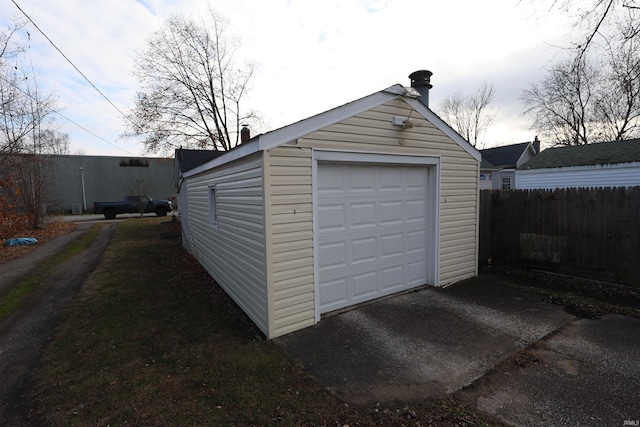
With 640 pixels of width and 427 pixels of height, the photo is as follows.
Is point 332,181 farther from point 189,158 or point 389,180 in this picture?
point 189,158

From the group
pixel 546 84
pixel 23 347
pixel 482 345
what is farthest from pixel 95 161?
pixel 546 84

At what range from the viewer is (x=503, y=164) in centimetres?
2623

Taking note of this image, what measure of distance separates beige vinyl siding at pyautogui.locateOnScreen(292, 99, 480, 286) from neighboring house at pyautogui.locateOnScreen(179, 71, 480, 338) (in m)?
0.02

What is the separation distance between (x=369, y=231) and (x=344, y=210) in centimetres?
62

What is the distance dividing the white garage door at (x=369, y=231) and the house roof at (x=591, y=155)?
1236cm

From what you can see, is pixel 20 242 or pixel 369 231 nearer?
pixel 369 231

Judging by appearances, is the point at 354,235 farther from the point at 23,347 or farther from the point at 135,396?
the point at 23,347

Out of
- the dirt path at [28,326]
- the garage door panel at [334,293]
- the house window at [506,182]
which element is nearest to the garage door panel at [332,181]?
the garage door panel at [334,293]

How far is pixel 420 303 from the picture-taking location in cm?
495

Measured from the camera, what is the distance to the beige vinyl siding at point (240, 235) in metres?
4.02

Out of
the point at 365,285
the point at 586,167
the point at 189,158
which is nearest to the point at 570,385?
the point at 365,285

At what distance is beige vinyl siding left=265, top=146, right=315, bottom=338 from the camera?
3.84 metres

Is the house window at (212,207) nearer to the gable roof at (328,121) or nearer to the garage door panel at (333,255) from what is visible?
the gable roof at (328,121)


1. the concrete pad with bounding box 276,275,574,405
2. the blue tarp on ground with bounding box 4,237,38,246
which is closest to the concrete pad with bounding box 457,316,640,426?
the concrete pad with bounding box 276,275,574,405
